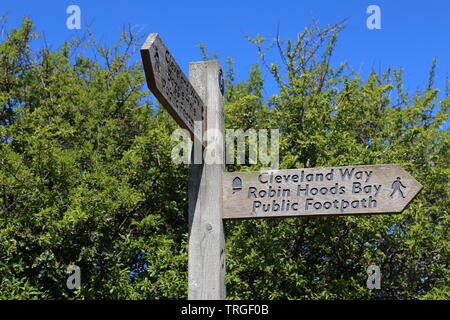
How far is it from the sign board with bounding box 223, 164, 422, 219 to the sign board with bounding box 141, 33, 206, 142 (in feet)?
1.21

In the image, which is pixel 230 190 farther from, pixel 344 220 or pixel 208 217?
pixel 344 220

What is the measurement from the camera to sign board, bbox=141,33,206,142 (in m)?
2.52

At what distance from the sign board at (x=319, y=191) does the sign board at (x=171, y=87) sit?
1.21 feet

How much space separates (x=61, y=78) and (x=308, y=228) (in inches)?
143

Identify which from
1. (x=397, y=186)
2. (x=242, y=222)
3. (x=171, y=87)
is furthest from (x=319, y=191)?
(x=242, y=222)

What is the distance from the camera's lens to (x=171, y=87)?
107 inches

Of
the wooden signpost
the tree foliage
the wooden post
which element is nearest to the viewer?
the wooden signpost

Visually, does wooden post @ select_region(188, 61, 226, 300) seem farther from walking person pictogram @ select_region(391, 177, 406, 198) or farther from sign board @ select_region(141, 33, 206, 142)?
walking person pictogram @ select_region(391, 177, 406, 198)

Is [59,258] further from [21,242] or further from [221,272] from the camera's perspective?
[221,272]

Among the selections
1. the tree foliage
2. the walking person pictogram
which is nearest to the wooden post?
the walking person pictogram

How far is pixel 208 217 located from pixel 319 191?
0.60 m

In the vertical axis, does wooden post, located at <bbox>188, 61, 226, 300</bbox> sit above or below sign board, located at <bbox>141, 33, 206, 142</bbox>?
below

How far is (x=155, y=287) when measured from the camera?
547 cm

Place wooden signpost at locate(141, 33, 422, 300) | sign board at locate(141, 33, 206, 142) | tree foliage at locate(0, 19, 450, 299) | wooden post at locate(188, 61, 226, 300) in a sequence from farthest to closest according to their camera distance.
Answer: tree foliage at locate(0, 19, 450, 299)
wooden post at locate(188, 61, 226, 300)
wooden signpost at locate(141, 33, 422, 300)
sign board at locate(141, 33, 206, 142)
